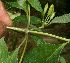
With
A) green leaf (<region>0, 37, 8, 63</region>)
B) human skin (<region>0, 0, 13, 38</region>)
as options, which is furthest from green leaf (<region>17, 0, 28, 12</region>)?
green leaf (<region>0, 37, 8, 63</region>)

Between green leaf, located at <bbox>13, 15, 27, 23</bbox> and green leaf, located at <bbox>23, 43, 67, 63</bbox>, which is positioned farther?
green leaf, located at <bbox>13, 15, 27, 23</bbox>

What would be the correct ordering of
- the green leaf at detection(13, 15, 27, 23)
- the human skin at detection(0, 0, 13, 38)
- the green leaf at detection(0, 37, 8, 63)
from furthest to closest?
the green leaf at detection(13, 15, 27, 23) → the human skin at detection(0, 0, 13, 38) → the green leaf at detection(0, 37, 8, 63)

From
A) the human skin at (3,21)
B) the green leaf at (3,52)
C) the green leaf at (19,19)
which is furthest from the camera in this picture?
the green leaf at (19,19)

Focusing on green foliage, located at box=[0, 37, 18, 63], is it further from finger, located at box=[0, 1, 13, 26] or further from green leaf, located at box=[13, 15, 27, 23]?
green leaf, located at box=[13, 15, 27, 23]

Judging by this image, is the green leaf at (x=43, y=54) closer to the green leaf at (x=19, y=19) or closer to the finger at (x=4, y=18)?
the finger at (x=4, y=18)

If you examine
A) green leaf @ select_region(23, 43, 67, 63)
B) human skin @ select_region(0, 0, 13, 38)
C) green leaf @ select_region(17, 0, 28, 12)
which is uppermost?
green leaf @ select_region(17, 0, 28, 12)

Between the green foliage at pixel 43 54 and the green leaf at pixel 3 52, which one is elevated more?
the green leaf at pixel 3 52

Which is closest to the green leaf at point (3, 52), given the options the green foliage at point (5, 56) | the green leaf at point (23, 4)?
the green foliage at point (5, 56)

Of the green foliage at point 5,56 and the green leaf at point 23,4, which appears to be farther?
the green leaf at point 23,4

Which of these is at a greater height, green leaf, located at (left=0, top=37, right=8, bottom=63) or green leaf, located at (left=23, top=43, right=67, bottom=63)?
green leaf, located at (left=0, top=37, right=8, bottom=63)

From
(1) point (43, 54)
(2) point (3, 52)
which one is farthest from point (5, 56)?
(1) point (43, 54)

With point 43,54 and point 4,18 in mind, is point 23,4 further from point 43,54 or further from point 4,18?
point 43,54

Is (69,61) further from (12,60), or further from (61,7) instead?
(12,60)
